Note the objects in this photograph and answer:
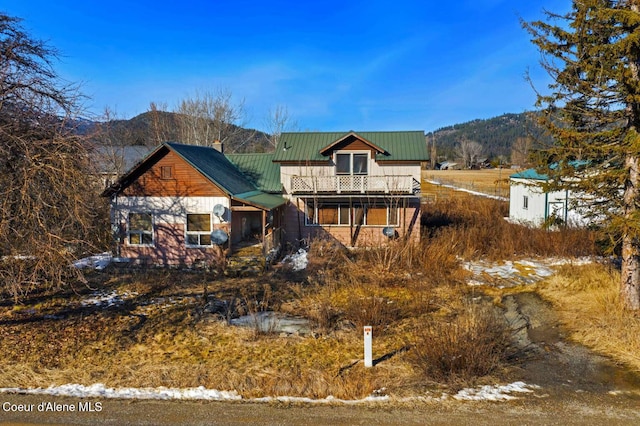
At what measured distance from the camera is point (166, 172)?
57.6 ft

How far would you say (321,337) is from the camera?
367 inches

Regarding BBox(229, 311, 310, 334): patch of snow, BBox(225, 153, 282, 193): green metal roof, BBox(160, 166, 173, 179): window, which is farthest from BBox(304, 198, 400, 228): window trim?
BBox(229, 311, 310, 334): patch of snow

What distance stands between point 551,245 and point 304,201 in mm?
12118

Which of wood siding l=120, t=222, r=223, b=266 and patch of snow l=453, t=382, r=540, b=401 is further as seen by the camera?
wood siding l=120, t=222, r=223, b=266

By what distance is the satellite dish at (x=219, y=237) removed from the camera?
16438 mm

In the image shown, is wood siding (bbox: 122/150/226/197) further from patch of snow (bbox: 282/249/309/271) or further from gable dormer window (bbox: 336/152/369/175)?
gable dormer window (bbox: 336/152/369/175)

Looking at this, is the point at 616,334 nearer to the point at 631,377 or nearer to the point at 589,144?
the point at 631,377

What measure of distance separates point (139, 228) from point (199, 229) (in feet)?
8.95

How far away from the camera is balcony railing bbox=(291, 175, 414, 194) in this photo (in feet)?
65.3

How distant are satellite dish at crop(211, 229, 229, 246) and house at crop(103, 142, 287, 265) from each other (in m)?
→ 0.41

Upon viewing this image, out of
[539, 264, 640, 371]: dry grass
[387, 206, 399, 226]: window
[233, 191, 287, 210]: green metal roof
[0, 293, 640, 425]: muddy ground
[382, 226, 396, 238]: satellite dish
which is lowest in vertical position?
[0, 293, 640, 425]: muddy ground

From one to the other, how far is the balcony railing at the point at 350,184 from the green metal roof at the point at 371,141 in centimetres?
130

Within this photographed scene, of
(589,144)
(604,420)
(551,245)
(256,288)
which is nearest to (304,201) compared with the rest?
(256,288)

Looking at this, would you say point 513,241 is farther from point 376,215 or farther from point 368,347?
point 368,347
